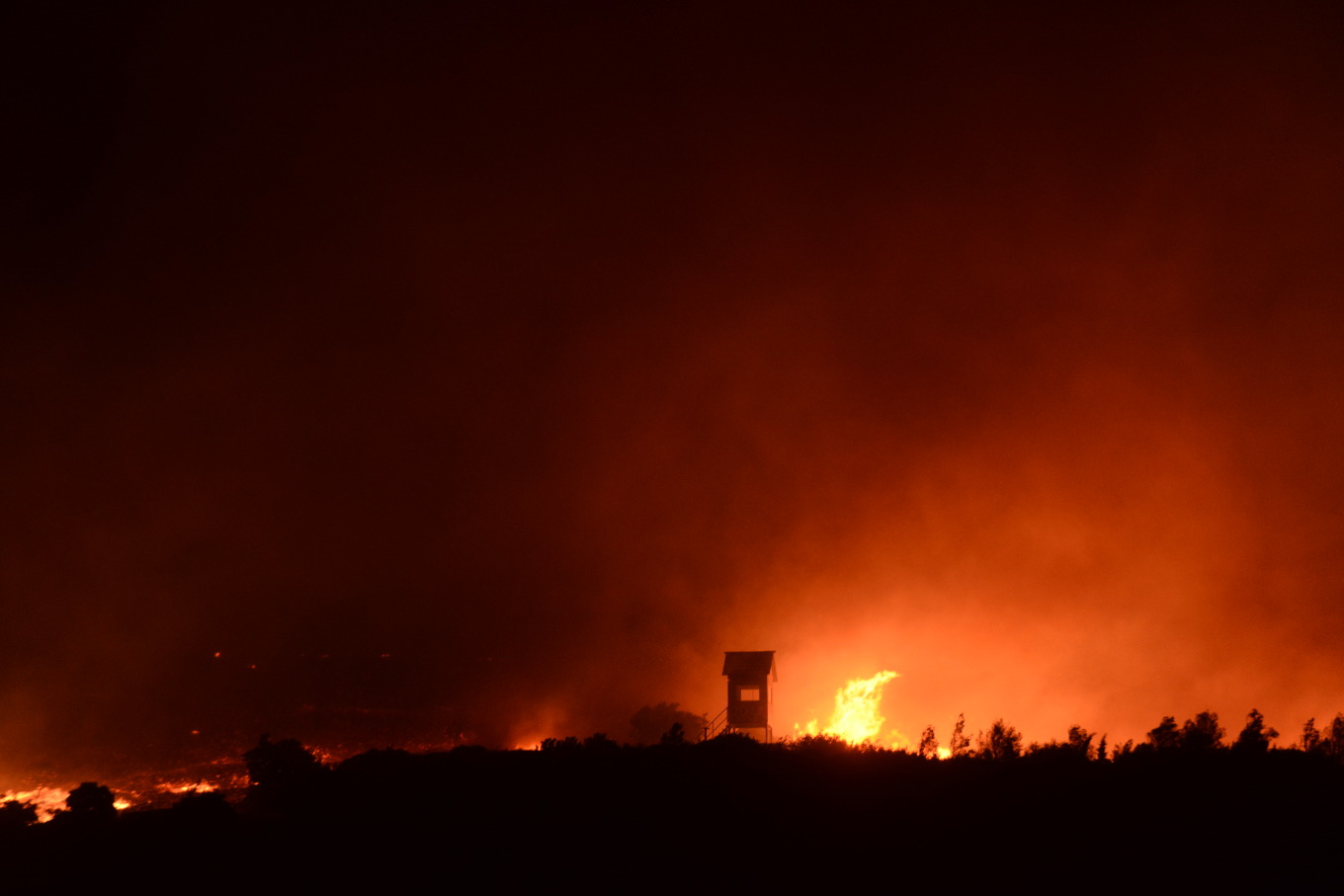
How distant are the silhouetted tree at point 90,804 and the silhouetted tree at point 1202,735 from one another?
21652mm

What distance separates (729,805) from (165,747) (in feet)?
276

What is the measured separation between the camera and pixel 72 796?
15.6 metres

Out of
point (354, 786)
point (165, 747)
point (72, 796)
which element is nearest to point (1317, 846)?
point (354, 786)

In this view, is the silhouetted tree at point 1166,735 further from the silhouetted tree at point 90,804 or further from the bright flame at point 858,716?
the silhouetted tree at point 90,804

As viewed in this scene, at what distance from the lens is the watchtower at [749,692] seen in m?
32.1

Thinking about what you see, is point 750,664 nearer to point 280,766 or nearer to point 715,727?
point 715,727

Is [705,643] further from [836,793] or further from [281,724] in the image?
[836,793]

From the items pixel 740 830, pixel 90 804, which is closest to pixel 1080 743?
pixel 740 830

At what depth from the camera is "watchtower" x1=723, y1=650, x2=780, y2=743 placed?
32125 millimetres

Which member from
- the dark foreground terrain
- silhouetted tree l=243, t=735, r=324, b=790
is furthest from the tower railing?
the dark foreground terrain

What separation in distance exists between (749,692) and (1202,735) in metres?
18.6

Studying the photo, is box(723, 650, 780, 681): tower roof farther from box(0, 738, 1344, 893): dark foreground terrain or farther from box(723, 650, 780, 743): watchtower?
box(0, 738, 1344, 893): dark foreground terrain

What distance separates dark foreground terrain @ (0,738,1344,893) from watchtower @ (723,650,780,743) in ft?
54.2

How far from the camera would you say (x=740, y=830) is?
12156mm
